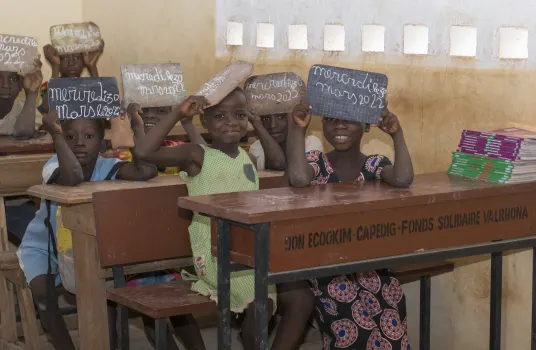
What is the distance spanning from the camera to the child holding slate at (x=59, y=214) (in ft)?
15.2

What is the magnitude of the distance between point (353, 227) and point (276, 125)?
1781mm

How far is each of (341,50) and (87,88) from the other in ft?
5.66

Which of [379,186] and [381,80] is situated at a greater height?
[381,80]

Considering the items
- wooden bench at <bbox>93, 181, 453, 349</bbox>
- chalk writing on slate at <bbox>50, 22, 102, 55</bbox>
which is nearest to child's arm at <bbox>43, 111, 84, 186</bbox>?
wooden bench at <bbox>93, 181, 453, 349</bbox>

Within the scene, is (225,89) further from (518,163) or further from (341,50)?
(341,50)

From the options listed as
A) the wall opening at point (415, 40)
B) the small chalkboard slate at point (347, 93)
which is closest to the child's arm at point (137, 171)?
the small chalkboard slate at point (347, 93)

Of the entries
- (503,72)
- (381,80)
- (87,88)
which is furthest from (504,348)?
(87,88)

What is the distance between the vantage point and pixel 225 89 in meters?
4.18

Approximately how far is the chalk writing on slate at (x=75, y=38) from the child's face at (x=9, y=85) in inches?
35.6

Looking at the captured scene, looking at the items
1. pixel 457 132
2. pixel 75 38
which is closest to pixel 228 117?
pixel 457 132

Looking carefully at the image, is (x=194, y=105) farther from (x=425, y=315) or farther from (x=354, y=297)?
(x=425, y=315)

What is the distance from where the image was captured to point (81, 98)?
4828 mm

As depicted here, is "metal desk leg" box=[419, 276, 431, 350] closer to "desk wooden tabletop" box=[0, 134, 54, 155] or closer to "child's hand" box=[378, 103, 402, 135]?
"child's hand" box=[378, 103, 402, 135]

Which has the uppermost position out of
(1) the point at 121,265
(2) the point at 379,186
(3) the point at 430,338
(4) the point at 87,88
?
(4) the point at 87,88
